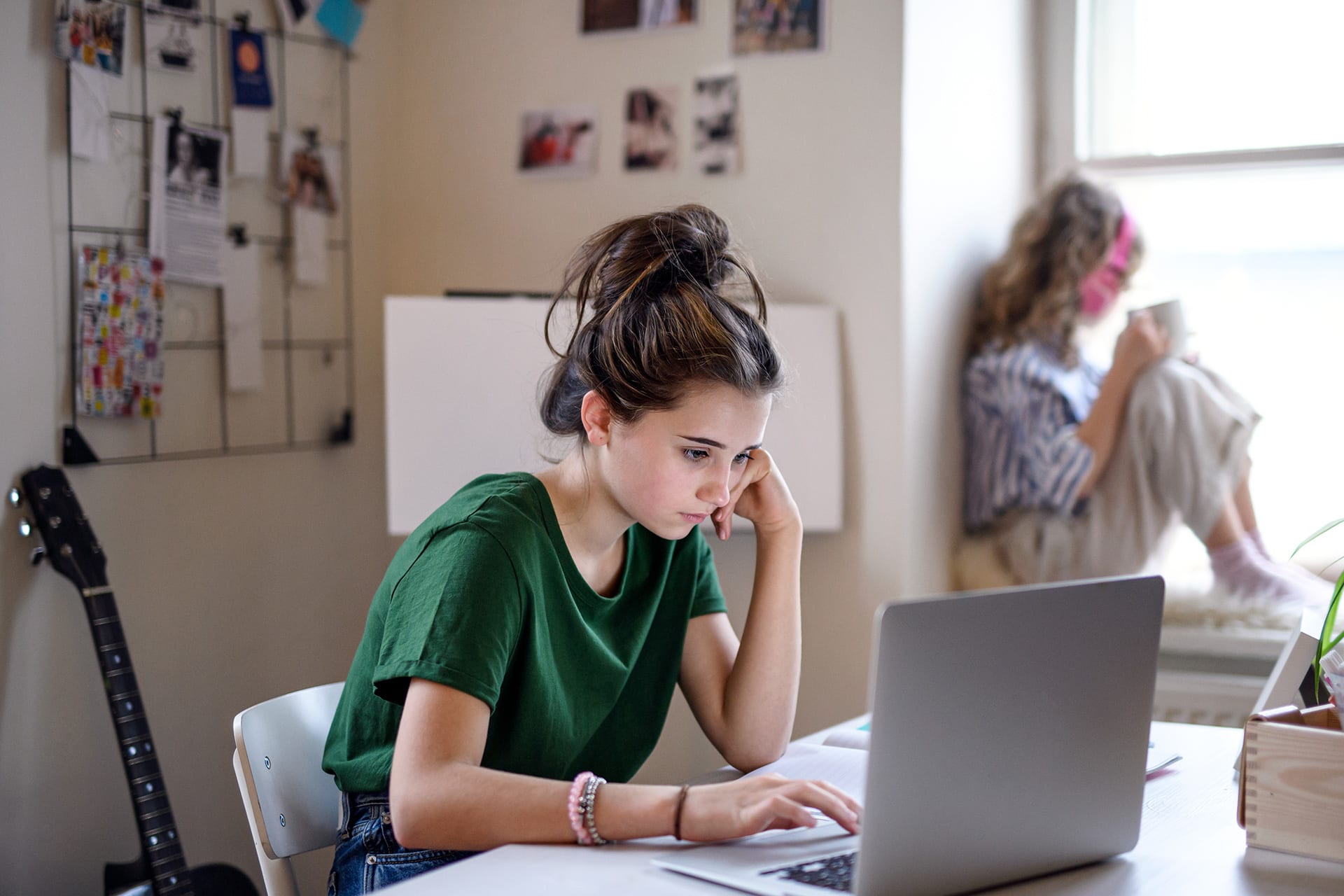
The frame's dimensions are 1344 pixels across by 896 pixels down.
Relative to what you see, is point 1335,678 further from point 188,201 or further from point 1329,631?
point 188,201

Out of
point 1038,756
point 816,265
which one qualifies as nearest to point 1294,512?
point 816,265

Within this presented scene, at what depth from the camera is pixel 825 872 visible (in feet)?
2.83

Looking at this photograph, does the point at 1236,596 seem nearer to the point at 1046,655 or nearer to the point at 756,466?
the point at 756,466

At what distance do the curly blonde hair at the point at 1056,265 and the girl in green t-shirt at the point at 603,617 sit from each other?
97cm

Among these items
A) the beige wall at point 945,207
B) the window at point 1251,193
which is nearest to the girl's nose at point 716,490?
the beige wall at point 945,207

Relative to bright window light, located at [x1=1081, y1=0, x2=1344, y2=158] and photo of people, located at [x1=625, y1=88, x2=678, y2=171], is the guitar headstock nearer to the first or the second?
photo of people, located at [x1=625, y1=88, x2=678, y2=171]

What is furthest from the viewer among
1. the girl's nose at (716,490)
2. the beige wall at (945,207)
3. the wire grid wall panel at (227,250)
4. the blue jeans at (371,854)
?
the beige wall at (945,207)

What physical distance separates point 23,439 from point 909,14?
1.53 metres

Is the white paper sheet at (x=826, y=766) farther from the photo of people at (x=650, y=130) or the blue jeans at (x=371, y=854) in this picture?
the photo of people at (x=650, y=130)

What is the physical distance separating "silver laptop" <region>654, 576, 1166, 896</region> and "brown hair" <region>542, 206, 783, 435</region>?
1.33ft

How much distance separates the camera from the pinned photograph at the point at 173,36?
1.79m

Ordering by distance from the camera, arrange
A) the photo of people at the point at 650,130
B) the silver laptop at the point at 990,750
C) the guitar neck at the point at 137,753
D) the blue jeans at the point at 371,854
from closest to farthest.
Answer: the silver laptop at the point at 990,750 → the blue jeans at the point at 371,854 → the guitar neck at the point at 137,753 → the photo of people at the point at 650,130

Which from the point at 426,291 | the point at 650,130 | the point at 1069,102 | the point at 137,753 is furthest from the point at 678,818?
the point at 1069,102

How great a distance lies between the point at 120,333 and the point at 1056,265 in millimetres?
1611
